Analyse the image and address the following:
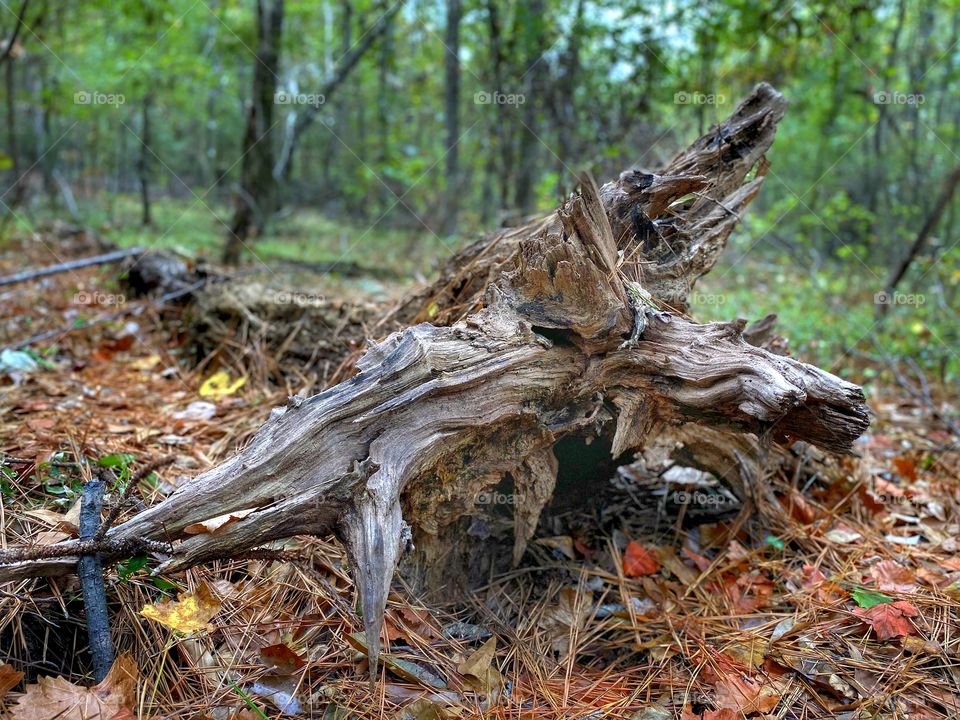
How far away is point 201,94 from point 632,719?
17.5 metres

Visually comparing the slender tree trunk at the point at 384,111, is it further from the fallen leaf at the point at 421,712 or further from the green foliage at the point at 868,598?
the fallen leaf at the point at 421,712

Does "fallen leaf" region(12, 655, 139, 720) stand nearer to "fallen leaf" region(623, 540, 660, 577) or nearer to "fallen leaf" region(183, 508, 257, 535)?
"fallen leaf" region(183, 508, 257, 535)

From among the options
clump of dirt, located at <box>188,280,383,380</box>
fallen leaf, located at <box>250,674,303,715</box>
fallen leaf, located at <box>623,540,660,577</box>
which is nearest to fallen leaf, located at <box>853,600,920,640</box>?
fallen leaf, located at <box>623,540,660,577</box>

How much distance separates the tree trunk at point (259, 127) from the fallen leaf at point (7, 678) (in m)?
6.38

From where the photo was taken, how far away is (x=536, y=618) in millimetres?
2297

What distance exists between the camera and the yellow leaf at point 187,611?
182 cm

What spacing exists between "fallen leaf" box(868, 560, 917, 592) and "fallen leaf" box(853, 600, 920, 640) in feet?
0.41

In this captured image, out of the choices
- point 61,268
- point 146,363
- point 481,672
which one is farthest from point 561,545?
point 61,268

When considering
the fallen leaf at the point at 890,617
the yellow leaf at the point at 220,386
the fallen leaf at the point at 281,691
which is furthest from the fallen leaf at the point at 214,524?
the fallen leaf at the point at 890,617

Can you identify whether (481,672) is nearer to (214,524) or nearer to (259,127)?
(214,524)

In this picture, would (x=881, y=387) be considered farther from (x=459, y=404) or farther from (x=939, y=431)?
(x=459, y=404)

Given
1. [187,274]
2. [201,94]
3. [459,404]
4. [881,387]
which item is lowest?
[881,387]

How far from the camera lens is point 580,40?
873 centimetres

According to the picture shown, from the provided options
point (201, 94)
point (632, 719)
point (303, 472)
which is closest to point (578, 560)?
point (632, 719)
